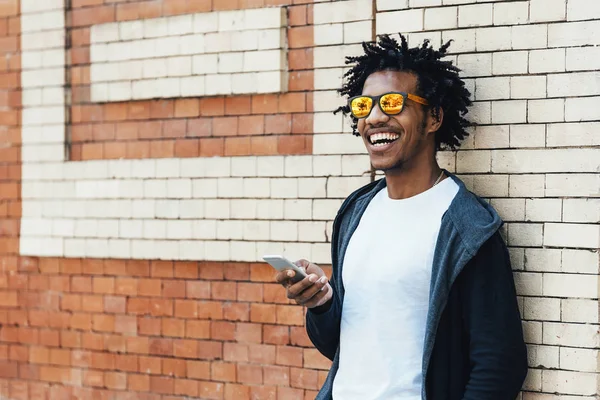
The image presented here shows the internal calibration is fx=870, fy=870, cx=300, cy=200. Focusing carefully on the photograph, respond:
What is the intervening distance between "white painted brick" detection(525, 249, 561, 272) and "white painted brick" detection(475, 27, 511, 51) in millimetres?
901

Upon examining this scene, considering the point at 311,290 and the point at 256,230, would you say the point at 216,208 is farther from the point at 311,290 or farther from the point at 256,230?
the point at 311,290

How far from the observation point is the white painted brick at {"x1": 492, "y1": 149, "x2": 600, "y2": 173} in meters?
3.64

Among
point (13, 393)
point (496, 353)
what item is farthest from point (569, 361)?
point (13, 393)

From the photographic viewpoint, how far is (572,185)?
3.66 meters

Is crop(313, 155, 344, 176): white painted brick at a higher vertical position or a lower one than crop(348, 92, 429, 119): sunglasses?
lower

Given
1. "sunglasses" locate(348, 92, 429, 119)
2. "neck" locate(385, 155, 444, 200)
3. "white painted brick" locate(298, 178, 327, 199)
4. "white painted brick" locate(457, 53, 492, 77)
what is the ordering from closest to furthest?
1. "sunglasses" locate(348, 92, 429, 119)
2. "neck" locate(385, 155, 444, 200)
3. "white painted brick" locate(457, 53, 492, 77)
4. "white painted brick" locate(298, 178, 327, 199)

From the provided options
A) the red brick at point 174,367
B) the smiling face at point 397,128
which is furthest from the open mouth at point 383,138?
the red brick at point 174,367

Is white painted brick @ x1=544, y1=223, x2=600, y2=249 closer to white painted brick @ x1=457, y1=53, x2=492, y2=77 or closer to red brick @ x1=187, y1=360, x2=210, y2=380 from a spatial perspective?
white painted brick @ x1=457, y1=53, x2=492, y2=77

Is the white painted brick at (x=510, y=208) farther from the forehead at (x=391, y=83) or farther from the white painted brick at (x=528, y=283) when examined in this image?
the forehead at (x=391, y=83)

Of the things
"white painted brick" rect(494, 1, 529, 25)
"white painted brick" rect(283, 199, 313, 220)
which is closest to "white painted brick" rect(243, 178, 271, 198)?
"white painted brick" rect(283, 199, 313, 220)

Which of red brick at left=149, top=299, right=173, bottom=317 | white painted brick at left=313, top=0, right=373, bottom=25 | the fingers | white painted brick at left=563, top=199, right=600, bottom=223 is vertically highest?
white painted brick at left=313, top=0, right=373, bottom=25

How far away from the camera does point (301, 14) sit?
4.74 m

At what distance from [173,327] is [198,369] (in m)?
0.29

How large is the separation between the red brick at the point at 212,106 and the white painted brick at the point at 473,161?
1.60 m
